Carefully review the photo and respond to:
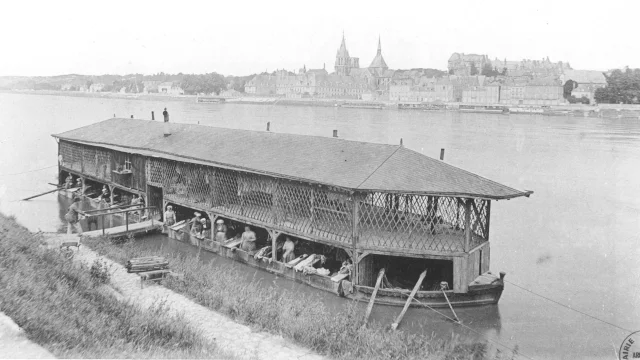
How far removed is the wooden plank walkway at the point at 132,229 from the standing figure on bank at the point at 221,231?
411 centimetres

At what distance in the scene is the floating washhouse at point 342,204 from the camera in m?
19.1

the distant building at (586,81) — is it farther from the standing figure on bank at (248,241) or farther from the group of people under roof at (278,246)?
the standing figure on bank at (248,241)

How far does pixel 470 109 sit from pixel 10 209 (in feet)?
428

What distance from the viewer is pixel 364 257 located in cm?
1998

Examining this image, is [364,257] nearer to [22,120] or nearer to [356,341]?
[356,341]

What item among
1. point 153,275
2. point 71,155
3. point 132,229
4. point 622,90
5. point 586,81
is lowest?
point 132,229

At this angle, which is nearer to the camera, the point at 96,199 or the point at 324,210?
the point at 324,210

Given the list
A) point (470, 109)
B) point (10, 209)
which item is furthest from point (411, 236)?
point (470, 109)

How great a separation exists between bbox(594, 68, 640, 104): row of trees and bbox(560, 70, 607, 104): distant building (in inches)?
743

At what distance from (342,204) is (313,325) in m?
6.86

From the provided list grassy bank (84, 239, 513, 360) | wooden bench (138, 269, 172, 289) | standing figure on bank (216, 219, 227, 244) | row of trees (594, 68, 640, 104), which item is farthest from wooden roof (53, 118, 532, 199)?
row of trees (594, 68, 640, 104)

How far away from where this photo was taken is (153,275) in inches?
720

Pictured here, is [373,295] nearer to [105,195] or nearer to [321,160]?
[321,160]

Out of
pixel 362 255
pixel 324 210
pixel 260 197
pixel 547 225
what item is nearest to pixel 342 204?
pixel 324 210
